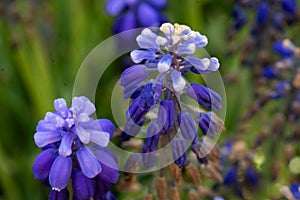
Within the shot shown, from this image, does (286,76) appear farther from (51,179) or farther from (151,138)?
(51,179)

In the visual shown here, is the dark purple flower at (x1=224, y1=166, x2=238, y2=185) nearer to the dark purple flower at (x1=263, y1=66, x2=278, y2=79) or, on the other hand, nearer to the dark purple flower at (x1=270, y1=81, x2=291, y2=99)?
the dark purple flower at (x1=270, y1=81, x2=291, y2=99)

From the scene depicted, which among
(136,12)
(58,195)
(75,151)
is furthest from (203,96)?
(136,12)

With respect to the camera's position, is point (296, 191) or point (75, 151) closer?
point (75, 151)

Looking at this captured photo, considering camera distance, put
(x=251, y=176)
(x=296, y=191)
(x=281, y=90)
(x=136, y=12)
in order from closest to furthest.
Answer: (x=296, y=191), (x=281, y=90), (x=251, y=176), (x=136, y=12)

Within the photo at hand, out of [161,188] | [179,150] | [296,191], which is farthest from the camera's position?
[296,191]

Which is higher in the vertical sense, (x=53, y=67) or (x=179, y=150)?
(x=179, y=150)

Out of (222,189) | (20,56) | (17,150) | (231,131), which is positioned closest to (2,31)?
(20,56)

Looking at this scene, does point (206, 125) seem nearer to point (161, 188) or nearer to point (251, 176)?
point (161, 188)
